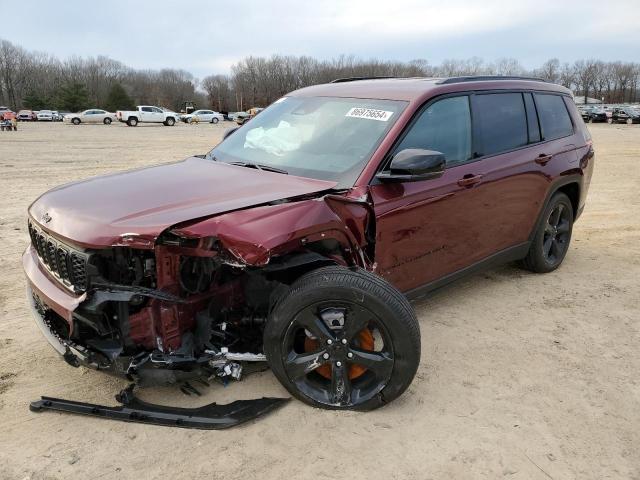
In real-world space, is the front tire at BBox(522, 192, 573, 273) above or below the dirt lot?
above

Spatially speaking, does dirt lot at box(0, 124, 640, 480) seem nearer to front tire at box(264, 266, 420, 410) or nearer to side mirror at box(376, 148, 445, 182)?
front tire at box(264, 266, 420, 410)

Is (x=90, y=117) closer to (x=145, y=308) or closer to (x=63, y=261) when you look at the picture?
(x=63, y=261)

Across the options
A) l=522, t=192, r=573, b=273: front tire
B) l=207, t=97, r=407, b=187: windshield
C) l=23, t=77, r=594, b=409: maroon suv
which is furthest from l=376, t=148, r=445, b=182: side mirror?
l=522, t=192, r=573, b=273: front tire

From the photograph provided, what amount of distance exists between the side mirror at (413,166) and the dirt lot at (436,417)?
128 cm

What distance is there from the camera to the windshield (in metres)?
3.54

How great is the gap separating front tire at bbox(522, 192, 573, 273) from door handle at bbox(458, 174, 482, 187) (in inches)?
55.0

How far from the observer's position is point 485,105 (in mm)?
4371

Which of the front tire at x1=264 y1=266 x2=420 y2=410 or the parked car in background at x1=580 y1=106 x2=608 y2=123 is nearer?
the front tire at x1=264 y1=266 x2=420 y2=410

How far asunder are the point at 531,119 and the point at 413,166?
229 cm

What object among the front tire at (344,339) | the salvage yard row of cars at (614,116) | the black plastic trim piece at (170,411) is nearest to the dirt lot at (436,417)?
the black plastic trim piece at (170,411)

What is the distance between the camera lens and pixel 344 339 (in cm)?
293

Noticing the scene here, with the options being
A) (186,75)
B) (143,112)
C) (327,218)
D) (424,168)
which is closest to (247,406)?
(327,218)

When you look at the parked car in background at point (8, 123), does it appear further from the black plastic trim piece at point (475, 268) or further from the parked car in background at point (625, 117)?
the parked car in background at point (625, 117)

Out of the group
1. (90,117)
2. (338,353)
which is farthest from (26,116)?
(338,353)
